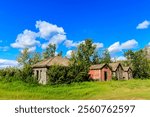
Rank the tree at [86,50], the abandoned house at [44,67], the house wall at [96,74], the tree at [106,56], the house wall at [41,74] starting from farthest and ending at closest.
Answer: the tree at [106,56] → the tree at [86,50] → the house wall at [96,74] → the abandoned house at [44,67] → the house wall at [41,74]

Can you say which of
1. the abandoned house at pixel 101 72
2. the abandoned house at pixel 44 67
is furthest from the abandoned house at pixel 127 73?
the abandoned house at pixel 44 67

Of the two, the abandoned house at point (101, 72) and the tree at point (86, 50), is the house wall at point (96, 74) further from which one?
the tree at point (86, 50)

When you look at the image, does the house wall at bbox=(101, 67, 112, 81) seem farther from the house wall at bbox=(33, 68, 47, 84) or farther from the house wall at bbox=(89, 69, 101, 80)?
the house wall at bbox=(33, 68, 47, 84)

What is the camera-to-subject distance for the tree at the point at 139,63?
71250 millimetres

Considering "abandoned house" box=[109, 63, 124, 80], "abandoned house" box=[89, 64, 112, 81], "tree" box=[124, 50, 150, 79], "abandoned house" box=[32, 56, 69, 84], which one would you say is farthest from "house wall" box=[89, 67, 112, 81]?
"tree" box=[124, 50, 150, 79]

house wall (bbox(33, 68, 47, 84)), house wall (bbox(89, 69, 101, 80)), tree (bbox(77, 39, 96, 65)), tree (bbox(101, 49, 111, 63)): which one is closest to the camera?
house wall (bbox(33, 68, 47, 84))

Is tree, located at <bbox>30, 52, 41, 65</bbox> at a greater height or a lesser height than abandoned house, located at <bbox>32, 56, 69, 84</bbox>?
greater

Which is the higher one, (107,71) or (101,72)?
(107,71)

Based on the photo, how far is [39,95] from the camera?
25.1 m

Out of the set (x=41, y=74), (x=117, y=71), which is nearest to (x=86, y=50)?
(x=117, y=71)

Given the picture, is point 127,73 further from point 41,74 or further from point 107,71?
point 41,74

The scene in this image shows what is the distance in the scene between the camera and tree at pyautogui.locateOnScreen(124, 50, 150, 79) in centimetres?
7125

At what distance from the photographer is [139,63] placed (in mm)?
72625

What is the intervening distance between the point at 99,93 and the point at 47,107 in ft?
56.0
